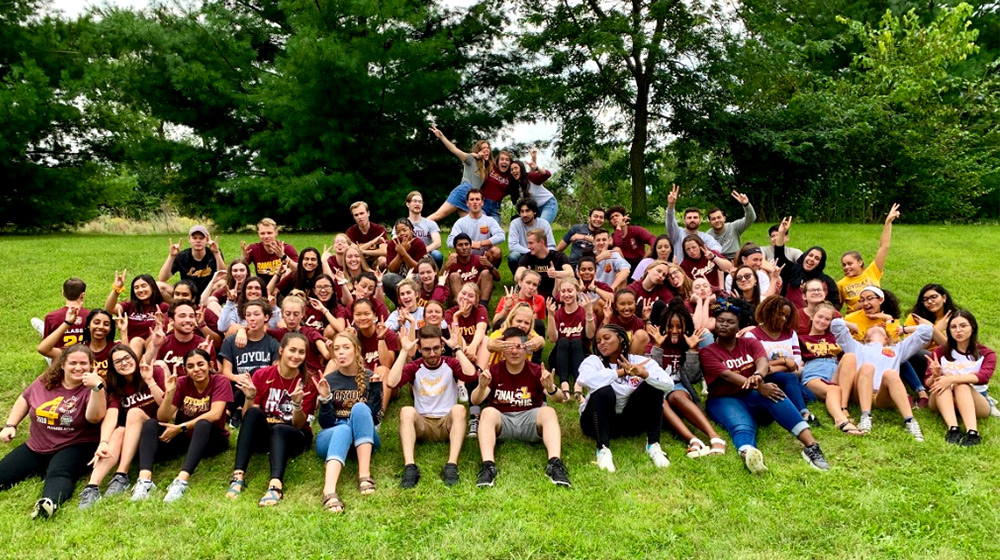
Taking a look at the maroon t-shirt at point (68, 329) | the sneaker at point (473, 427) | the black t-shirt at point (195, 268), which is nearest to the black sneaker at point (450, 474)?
the sneaker at point (473, 427)

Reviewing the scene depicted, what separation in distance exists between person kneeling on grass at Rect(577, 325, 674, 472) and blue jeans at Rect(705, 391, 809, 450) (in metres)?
0.57

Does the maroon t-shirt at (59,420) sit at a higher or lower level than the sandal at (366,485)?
higher

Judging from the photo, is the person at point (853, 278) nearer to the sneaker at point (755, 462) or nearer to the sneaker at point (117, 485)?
the sneaker at point (755, 462)

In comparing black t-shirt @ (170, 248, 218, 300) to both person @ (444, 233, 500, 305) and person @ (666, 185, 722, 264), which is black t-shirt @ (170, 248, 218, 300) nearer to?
person @ (444, 233, 500, 305)

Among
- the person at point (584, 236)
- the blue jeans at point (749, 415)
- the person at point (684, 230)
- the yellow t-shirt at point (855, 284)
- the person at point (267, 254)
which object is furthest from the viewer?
the person at point (584, 236)

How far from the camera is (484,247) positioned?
28.2 ft

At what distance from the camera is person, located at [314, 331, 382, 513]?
15.1ft

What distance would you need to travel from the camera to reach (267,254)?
26.1 feet

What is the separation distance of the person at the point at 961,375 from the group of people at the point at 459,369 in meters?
0.02

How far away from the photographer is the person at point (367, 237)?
334 inches

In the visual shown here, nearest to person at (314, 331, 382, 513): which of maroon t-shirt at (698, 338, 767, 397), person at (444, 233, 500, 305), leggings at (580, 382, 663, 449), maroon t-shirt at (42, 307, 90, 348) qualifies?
leggings at (580, 382, 663, 449)

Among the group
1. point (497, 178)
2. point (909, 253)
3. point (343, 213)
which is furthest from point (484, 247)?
point (343, 213)

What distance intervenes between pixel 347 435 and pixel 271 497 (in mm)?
682

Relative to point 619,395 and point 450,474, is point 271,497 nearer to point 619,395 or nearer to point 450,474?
point 450,474
